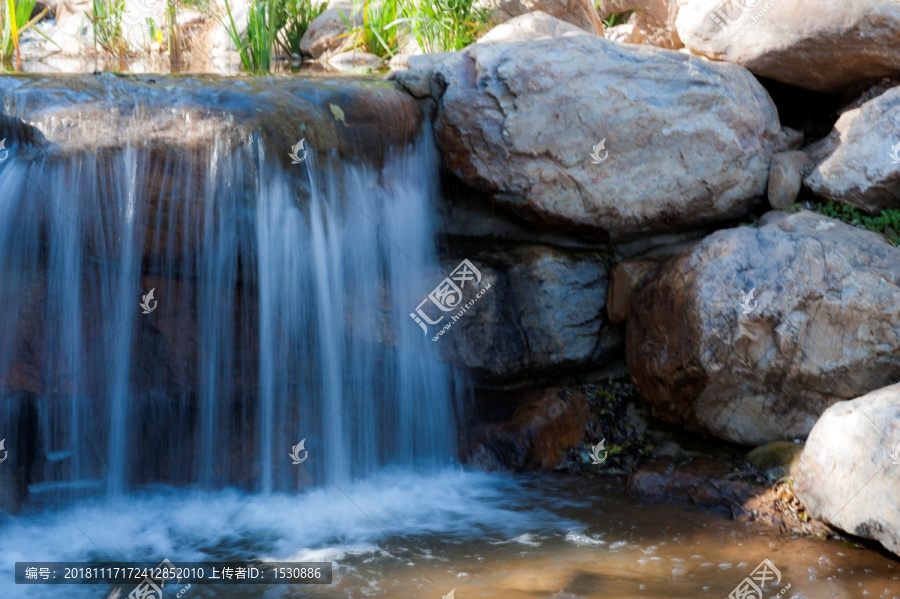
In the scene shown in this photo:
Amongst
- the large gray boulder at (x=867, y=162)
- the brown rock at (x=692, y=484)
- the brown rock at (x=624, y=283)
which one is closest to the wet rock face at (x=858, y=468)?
the brown rock at (x=692, y=484)

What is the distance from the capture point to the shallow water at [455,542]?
331 centimetres

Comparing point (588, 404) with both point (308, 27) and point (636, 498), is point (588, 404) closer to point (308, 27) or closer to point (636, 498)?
point (636, 498)

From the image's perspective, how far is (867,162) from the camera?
493cm

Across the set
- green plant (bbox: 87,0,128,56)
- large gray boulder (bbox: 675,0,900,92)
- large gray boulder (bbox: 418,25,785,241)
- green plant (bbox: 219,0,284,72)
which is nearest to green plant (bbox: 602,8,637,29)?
large gray boulder (bbox: 675,0,900,92)

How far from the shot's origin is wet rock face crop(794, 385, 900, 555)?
341 centimetres

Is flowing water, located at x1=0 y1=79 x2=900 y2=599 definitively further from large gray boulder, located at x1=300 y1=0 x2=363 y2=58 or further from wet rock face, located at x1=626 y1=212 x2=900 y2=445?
large gray boulder, located at x1=300 y1=0 x2=363 y2=58

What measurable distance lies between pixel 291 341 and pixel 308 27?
5477mm

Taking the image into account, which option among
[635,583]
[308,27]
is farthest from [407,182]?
[308,27]

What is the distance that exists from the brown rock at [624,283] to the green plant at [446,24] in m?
2.77

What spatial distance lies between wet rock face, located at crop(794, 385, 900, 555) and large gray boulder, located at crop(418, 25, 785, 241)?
1.85m

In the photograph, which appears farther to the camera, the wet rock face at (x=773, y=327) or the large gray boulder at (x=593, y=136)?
the large gray boulder at (x=593, y=136)

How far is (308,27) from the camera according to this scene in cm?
892

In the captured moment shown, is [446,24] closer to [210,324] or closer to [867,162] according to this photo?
[867,162]

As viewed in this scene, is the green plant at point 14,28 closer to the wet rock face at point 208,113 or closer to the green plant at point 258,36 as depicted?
the green plant at point 258,36
